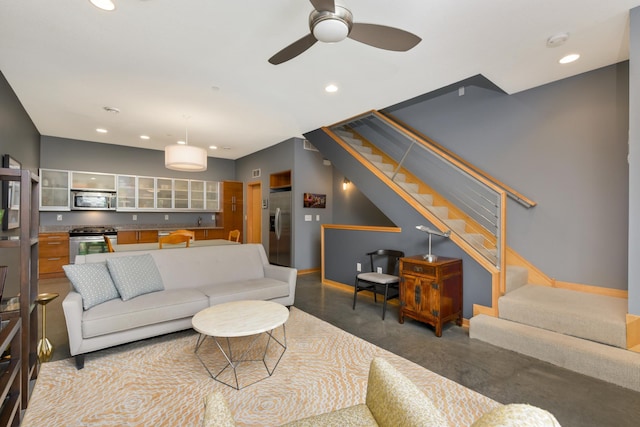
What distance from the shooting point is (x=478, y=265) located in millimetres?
3107

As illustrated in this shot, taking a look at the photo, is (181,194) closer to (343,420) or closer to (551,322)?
(343,420)

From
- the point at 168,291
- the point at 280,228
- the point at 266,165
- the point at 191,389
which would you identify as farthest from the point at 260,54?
the point at 266,165

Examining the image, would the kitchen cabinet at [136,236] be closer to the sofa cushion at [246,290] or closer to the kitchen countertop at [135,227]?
the kitchen countertop at [135,227]

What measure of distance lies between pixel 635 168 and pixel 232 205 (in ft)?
23.2

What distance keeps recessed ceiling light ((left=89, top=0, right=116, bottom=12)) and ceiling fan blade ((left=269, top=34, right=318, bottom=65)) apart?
116 centimetres

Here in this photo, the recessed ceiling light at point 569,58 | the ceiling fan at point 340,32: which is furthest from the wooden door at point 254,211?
the recessed ceiling light at point 569,58

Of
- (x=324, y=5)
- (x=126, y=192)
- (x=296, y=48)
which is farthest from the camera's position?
(x=126, y=192)

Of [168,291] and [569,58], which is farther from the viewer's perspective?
[168,291]

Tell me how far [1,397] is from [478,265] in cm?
356

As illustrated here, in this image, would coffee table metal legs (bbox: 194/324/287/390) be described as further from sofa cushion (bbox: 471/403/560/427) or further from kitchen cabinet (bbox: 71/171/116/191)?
kitchen cabinet (bbox: 71/171/116/191)

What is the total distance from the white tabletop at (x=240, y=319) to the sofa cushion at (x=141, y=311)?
1.63 ft

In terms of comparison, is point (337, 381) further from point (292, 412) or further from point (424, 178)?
point (424, 178)

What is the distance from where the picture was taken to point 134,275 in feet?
9.24

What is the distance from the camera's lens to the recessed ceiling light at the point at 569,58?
9.20 feet
